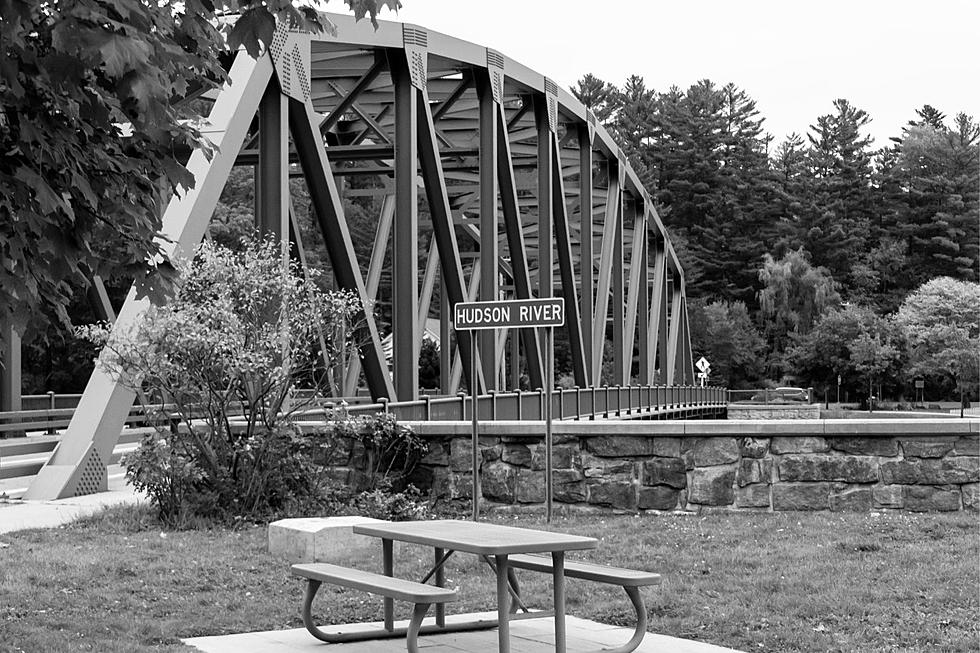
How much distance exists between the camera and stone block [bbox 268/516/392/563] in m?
Answer: 9.41

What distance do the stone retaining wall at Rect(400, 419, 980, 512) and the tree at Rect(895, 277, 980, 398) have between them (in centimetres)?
6562

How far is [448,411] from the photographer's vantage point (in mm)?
18188

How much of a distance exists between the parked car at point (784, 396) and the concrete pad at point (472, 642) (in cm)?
6709

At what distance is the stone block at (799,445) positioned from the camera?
1145 centimetres

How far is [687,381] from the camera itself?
7069cm

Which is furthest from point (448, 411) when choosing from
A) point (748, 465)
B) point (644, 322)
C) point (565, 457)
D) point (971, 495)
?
point (644, 322)

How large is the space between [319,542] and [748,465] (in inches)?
166

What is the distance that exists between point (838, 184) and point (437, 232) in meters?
85.1

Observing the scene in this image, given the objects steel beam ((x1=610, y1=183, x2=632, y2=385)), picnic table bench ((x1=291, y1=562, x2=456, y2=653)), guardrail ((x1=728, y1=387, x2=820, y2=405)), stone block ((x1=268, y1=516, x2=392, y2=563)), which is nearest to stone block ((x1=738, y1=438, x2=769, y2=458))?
stone block ((x1=268, y1=516, x2=392, y2=563))

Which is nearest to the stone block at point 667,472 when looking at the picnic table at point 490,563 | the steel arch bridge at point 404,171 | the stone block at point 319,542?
the stone block at point 319,542

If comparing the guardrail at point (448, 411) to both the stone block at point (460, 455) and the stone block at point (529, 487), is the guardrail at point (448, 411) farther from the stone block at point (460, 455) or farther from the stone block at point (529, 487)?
the stone block at point (529, 487)

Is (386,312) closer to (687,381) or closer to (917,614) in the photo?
(687,381)

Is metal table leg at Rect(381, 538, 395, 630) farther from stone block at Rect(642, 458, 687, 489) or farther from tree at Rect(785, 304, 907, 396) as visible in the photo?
tree at Rect(785, 304, 907, 396)

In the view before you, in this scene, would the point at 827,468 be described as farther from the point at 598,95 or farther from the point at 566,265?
the point at 598,95
